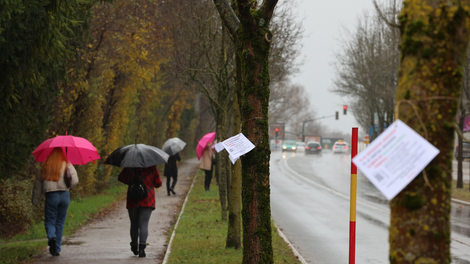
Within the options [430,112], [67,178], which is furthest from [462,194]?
[430,112]

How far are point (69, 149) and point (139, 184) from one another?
4.59 ft

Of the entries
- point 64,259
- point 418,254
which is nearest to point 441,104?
point 418,254

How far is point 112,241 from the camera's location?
10383 mm

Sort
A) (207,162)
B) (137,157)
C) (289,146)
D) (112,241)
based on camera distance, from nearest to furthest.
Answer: (137,157)
(112,241)
(207,162)
(289,146)

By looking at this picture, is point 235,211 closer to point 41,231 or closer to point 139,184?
A: point 139,184

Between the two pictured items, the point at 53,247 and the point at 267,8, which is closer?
the point at 267,8

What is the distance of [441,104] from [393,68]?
32015mm

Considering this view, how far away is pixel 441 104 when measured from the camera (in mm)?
2865

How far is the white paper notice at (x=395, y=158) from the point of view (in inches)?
107

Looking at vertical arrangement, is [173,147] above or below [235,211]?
above

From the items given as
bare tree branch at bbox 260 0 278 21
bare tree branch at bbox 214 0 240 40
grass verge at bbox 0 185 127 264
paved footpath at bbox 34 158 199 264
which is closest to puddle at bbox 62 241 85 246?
paved footpath at bbox 34 158 199 264

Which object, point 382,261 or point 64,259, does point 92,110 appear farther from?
point 382,261

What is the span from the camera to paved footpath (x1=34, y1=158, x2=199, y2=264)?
859cm

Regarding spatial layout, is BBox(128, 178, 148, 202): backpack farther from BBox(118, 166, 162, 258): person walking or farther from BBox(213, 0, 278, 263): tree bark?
BBox(213, 0, 278, 263): tree bark
